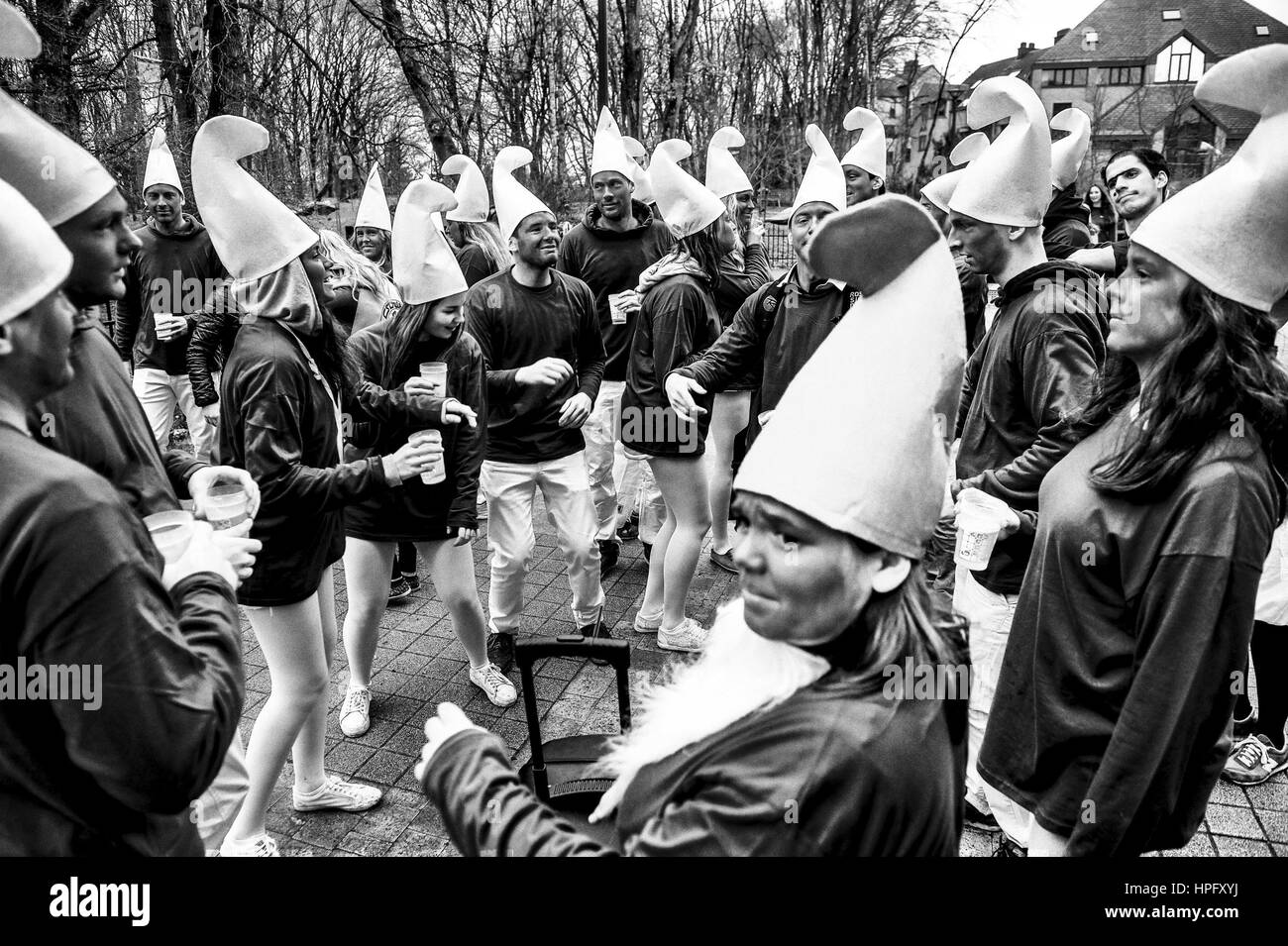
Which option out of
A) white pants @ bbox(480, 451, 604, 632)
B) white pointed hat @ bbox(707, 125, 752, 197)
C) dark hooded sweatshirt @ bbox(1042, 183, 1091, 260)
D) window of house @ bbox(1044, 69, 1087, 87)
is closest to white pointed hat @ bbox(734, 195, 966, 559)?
white pants @ bbox(480, 451, 604, 632)

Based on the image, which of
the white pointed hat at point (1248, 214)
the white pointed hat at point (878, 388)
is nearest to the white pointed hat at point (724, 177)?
the white pointed hat at point (1248, 214)

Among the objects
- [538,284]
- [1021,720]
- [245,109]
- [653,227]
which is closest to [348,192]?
[245,109]

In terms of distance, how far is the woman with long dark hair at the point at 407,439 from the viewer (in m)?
4.17

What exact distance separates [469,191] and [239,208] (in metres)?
4.59

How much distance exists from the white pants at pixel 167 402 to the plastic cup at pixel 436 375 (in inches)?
145

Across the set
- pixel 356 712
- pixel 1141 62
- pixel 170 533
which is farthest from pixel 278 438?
pixel 1141 62

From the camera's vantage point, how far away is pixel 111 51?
10.6 meters

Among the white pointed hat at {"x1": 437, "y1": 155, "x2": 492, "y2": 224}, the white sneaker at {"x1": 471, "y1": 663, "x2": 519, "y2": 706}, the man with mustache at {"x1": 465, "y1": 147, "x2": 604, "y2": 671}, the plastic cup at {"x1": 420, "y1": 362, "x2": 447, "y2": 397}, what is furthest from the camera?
the white pointed hat at {"x1": 437, "y1": 155, "x2": 492, "y2": 224}

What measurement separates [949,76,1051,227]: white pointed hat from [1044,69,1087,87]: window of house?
219ft

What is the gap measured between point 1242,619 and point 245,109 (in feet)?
38.5

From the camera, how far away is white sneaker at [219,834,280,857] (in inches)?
132

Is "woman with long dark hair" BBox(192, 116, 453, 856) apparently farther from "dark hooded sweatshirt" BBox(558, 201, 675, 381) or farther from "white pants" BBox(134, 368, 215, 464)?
"white pants" BBox(134, 368, 215, 464)

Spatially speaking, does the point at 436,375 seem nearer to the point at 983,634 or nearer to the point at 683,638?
the point at 683,638

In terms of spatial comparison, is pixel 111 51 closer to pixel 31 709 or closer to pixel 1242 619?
pixel 31 709
